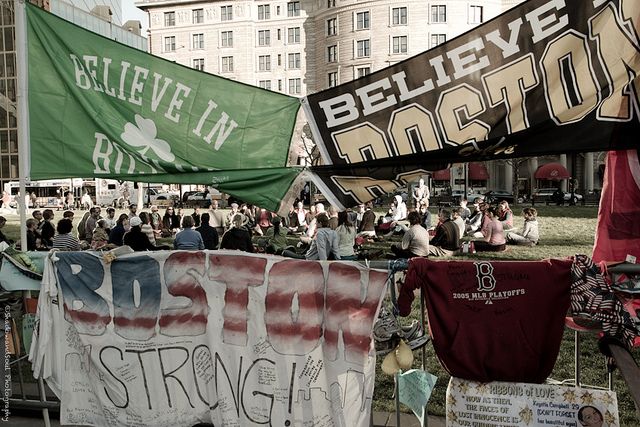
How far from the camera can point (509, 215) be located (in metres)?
19.4

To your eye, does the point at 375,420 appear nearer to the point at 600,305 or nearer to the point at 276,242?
the point at 600,305

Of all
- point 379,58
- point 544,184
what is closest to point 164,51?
point 379,58

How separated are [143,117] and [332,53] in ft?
230

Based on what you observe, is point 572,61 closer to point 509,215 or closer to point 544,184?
point 509,215

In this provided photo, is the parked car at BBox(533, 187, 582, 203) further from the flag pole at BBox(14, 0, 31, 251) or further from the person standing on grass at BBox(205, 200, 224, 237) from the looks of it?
the flag pole at BBox(14, 0, 31, 251)

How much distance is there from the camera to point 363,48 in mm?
68812

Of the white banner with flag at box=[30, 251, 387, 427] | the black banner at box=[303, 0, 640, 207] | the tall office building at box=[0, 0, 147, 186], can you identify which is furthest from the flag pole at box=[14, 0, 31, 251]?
the tall office building at box=[0, 0, 147, 186]

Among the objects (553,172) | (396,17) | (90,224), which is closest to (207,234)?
(90,224)

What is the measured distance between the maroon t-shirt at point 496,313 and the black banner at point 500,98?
28.5 inches

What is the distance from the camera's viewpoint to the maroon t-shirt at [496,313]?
3.96 metres

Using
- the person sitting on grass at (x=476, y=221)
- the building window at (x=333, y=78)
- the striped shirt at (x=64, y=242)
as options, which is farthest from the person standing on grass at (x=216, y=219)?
the building window at (x=333, y=78)

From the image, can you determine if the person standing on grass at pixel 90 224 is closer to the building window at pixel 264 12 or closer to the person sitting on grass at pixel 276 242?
the person sitting on grass at pixel 276 242

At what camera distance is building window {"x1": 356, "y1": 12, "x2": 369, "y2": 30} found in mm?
68125

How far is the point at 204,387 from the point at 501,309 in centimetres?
226
